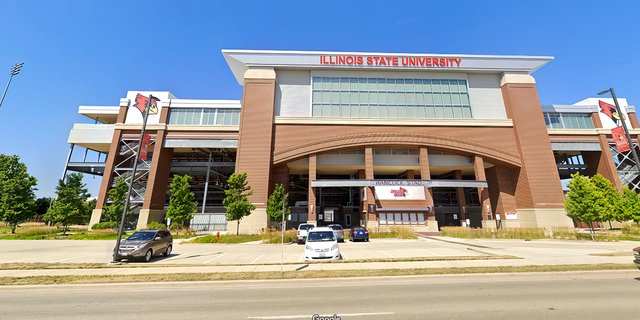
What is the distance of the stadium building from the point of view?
3928 centimetres

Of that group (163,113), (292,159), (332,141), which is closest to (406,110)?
(332,141)

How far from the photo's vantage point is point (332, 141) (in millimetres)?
41656

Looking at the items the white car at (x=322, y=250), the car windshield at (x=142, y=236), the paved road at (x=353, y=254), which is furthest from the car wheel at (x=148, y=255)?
the white car at (x=322, y=250)

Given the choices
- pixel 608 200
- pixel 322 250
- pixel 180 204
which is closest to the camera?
pixel 322 250

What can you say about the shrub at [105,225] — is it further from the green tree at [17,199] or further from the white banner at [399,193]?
the white banner at [399,193]

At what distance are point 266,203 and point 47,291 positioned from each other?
96.6 ft

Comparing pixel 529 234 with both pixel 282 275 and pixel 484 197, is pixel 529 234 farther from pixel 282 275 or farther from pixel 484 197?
pixel 282 275

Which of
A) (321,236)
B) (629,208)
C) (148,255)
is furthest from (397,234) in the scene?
(629,208)

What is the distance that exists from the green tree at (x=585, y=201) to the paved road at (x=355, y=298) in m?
26.0

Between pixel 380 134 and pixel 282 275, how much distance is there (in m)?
35.0

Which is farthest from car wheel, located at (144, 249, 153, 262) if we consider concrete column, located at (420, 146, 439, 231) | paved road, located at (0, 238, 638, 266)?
concrete column, located at (420, 146, 439, 231)

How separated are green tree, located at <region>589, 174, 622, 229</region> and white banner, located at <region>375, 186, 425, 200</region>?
1916 cm

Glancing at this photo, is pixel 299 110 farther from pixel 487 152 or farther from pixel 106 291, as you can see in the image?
pixel 106 291

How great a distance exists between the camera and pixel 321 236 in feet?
50.5
